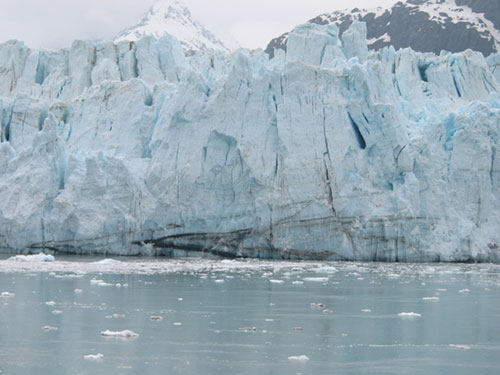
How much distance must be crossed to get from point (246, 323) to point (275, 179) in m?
13.2

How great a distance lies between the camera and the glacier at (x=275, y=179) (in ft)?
73.8

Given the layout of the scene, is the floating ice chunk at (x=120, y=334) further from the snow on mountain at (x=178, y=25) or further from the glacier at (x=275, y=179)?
the snow on mountain at (x=178, y=25)

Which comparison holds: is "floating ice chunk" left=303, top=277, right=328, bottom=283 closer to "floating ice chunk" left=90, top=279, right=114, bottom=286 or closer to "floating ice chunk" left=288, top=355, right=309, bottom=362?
"floating ice chunk" left=90, top=279, right=114, bottom=286

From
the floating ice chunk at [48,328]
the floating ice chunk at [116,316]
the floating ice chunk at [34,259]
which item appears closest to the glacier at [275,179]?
the floating ice chunk at [34,259]

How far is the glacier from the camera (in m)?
22.5

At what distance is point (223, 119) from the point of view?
934 inches

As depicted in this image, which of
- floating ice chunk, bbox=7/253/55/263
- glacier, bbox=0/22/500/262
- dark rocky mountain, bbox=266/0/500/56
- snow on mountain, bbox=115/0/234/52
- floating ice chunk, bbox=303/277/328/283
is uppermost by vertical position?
snow on mountain, bbox=115/0/234/52

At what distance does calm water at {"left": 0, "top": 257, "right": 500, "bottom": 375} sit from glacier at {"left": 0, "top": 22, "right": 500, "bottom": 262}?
566 cm

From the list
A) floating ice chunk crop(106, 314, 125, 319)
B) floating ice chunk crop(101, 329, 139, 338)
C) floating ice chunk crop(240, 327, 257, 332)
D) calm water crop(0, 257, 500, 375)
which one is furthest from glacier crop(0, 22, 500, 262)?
floating ice chunk crop(101, 329, 139, 338)

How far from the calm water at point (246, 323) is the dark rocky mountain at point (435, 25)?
34104 mm

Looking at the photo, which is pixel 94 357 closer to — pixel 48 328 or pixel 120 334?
pixel 120 334

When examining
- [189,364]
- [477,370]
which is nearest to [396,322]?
[477,370]

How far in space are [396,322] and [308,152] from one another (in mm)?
13052

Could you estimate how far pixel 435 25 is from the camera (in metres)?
49.9
